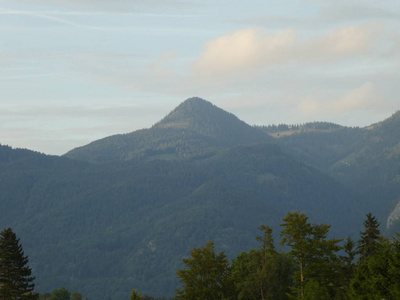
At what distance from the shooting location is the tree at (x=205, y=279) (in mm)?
120625

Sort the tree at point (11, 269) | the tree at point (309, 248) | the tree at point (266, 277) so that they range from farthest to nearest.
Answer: the tree at point (266, 277) → the tree at point (11, 269) → the tree at point (309, 248)

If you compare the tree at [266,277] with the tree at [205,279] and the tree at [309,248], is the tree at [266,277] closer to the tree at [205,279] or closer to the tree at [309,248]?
the tree at [205,279]

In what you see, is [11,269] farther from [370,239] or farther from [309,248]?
[370,239]

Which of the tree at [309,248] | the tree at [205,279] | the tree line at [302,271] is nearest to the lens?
the tree line at [302,271]

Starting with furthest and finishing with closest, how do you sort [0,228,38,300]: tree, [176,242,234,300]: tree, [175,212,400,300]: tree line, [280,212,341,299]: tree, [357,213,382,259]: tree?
[176,242,234,300]: tree < [357,213,382,259]: tree < [0,228,38,300]: tree < [280,212,341,299]: tree < [175,212,400,300]: tree line

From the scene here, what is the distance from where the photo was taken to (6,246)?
116 meters

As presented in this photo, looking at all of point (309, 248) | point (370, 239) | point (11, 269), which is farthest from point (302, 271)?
point (11, 269)

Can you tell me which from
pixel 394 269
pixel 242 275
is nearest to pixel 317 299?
pixel 394 269

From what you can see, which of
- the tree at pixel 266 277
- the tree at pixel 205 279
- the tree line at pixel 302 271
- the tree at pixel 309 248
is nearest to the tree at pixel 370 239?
the tree line at pixel 302 271

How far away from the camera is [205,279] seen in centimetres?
12144

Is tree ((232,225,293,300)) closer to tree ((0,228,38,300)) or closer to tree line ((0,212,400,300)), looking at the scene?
tree line ((0,212,400,300))

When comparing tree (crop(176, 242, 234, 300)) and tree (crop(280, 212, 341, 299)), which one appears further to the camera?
tree (crop(176, 242, 234, 300))

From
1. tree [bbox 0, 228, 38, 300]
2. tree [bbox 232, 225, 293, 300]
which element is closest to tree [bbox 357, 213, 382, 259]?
tree [bbox 232, 225, 293, 300]

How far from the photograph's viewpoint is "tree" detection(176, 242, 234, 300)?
12062 centimetres
